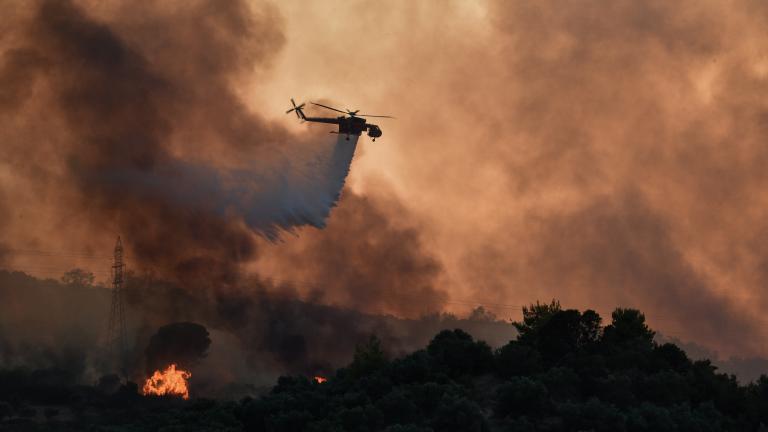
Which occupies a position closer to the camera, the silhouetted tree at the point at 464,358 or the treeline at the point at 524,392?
the treeline at the point at 524,392

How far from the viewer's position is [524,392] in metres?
81.9

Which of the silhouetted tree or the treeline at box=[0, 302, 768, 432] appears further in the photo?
the silhouetted tree

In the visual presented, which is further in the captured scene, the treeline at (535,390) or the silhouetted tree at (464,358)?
the silhouetted tree at (464,358)

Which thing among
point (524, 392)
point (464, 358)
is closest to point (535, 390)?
point (524, 392)

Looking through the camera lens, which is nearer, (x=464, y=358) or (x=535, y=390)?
(x=535, y=390)

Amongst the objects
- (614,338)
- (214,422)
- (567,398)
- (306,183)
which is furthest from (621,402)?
(306,183)

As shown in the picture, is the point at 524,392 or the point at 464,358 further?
the point at 464,358

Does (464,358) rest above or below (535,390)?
above

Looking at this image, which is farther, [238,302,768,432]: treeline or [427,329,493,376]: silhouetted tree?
[427,329,493,376]: silhouetted tree

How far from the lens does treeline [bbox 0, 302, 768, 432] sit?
7906 centimetres

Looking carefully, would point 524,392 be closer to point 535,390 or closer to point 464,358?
point 535,390

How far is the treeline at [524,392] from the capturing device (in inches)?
3113

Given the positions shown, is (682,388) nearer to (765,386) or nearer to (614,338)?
(765,386)

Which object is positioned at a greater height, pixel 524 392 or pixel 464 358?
pixel 464 358
